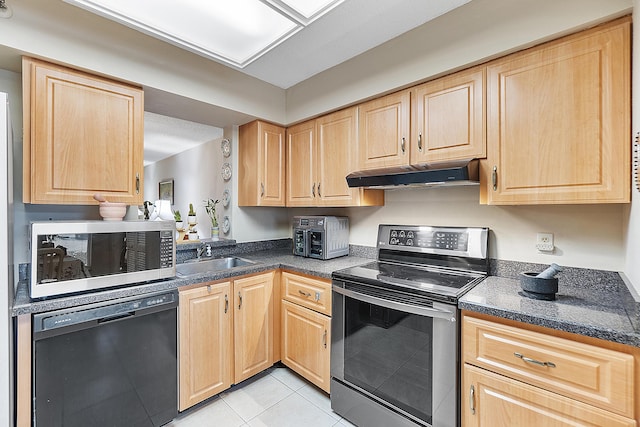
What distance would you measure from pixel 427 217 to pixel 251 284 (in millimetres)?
1384

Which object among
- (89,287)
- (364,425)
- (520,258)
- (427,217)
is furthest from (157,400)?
(520,258)

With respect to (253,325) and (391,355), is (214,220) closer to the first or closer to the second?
(253,325)

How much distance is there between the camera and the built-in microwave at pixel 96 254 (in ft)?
4.50

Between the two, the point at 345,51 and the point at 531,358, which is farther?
the point at 345,51

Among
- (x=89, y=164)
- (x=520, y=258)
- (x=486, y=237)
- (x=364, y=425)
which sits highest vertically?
(x=89, y=164)

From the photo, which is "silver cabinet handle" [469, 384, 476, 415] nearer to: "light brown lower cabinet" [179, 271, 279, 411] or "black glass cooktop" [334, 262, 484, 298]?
"black glass cooktop" [334, 262, 484, 298]

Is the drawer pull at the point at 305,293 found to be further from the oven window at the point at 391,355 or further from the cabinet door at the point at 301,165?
the cabinet door at the point at 301,165

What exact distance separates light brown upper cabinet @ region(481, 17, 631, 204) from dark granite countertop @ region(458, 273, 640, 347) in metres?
0.45

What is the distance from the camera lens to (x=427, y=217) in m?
2.13

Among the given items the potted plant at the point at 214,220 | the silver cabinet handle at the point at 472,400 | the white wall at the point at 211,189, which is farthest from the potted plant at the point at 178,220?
the silver cabinet handle at the point at 472,400

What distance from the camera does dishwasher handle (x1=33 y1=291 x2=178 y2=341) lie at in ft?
4.39

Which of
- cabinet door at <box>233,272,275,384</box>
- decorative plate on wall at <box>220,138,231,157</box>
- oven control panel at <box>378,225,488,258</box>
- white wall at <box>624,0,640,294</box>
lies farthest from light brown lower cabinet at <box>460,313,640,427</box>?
decorative plate on wall at <box>220,138,231,157</box>

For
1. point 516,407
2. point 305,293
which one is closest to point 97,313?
point 305,293

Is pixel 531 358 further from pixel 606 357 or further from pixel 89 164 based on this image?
pixel 89 164
